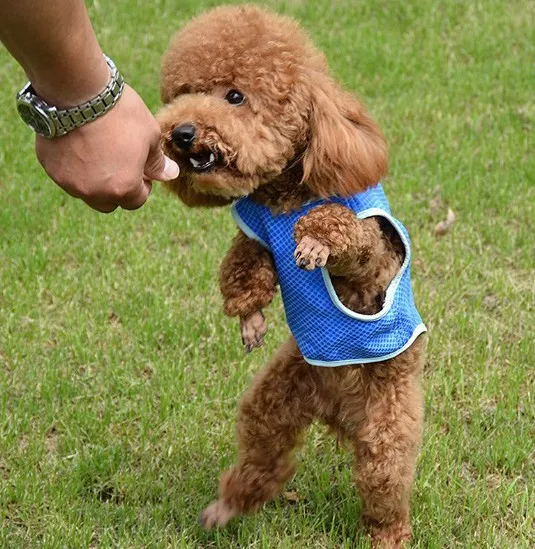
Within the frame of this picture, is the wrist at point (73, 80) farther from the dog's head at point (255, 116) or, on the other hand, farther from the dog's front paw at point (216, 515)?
the dog's front paw at point (216, 515)

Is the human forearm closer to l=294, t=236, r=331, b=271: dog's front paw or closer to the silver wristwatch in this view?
the silver wristwatch

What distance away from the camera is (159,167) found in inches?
101

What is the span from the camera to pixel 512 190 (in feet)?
19.0

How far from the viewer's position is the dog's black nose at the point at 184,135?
105 inches

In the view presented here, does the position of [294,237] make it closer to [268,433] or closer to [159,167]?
[159,167]

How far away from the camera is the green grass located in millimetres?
3525

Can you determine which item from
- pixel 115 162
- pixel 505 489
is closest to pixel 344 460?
pixel 505 489

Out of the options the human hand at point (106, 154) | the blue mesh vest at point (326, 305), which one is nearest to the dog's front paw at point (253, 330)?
the blue mesh vest at point (326, 305)

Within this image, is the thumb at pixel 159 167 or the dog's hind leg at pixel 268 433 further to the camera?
the dog's hind leg at pixel 268 433

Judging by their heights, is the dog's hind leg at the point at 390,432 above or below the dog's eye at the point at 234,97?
below

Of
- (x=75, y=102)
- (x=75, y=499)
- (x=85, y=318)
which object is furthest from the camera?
(x=85, y=318)

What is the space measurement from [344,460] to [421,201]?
2320 millimetres

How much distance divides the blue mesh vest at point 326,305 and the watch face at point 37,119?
871 millimetres

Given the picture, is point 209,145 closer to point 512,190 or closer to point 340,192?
point 340,192
